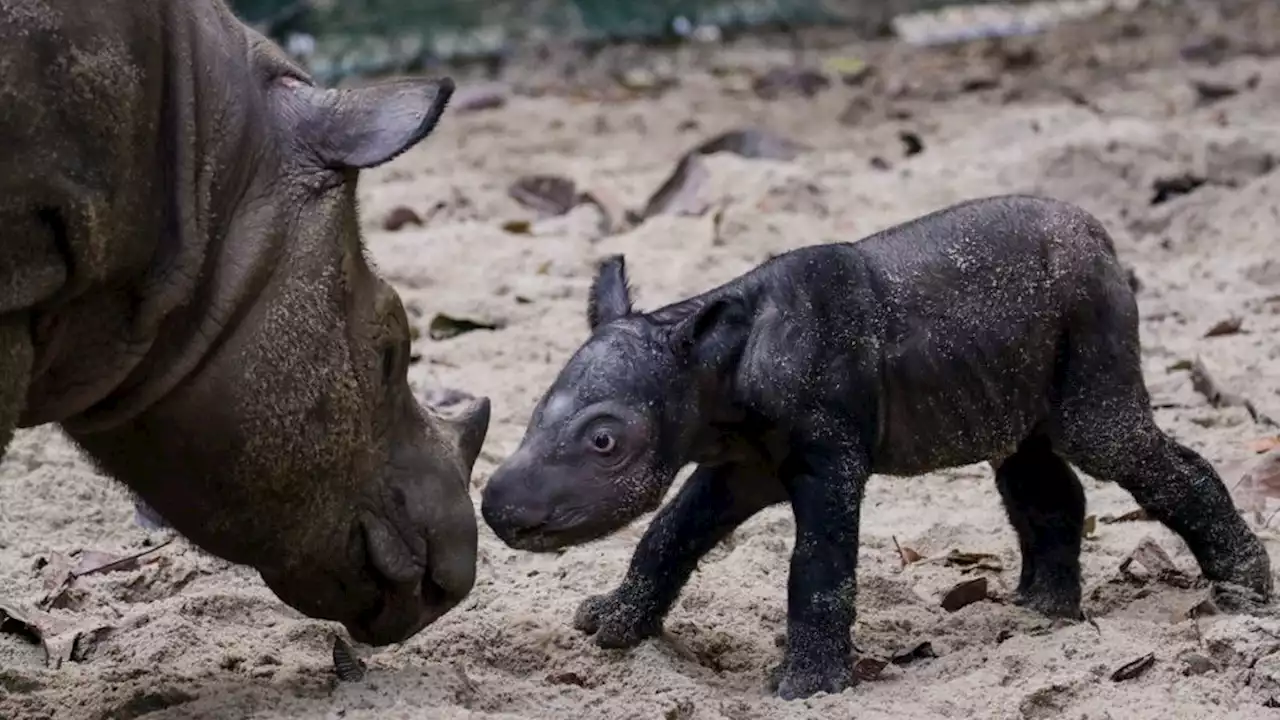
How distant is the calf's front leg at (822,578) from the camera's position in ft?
10.00

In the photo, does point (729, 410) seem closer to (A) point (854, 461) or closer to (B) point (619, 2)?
(A) point (854, 461)

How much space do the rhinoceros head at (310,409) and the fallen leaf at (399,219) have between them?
3.64 metres

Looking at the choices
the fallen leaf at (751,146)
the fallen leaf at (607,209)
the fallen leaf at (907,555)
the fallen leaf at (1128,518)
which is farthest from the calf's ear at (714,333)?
A: the fallen leaf at (751,146)

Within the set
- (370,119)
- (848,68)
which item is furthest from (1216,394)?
(848,68)

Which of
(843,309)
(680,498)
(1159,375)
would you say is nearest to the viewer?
(843,309)

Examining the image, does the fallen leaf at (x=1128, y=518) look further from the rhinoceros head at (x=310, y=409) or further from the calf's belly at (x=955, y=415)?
the rhinoceros head at (x=310, y=409)

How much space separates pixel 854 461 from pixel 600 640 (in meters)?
0.57

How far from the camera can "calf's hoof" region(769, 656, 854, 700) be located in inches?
119

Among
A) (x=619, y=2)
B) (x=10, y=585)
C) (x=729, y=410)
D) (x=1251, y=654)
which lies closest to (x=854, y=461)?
(x=729, y=410)

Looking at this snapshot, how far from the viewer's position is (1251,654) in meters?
2.98

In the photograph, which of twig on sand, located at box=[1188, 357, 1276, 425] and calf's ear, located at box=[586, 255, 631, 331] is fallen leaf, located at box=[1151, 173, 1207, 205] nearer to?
twig on sand, located at box=[1188, 357, 1276, 425]

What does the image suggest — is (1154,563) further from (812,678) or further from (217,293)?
(217,293)

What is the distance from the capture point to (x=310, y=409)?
2799mm

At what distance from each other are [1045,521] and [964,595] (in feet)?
0.67
